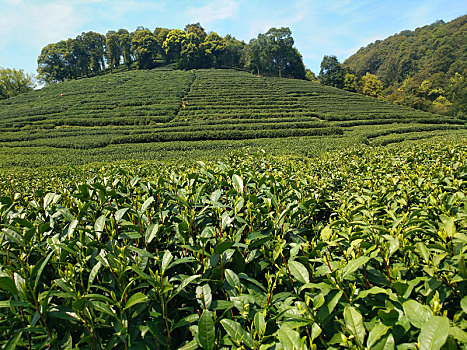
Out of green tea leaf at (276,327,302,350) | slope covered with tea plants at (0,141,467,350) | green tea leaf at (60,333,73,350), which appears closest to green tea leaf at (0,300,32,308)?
slope covered with tea plants at (0,141,467,350)

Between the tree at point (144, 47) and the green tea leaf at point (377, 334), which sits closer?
the green tea leaf at point (377, 334)

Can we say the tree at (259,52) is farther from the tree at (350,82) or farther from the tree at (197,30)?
the tree at (350,82)

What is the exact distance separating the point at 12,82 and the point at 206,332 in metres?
95.6

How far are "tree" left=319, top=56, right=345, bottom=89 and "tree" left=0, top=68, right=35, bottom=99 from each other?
87.8 metres

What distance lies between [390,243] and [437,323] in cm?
43

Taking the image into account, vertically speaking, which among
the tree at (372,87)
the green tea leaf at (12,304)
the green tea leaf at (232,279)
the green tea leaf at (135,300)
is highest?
the tree at (372,87)

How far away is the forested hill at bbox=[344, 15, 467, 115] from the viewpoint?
2119 inches

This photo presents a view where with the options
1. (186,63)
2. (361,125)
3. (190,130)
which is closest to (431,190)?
(190,130)

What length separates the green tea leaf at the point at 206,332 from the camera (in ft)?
3.00

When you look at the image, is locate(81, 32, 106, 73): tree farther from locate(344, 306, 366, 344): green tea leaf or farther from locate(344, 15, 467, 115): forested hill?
locate(344, 306, 366, 344): green tea leaf

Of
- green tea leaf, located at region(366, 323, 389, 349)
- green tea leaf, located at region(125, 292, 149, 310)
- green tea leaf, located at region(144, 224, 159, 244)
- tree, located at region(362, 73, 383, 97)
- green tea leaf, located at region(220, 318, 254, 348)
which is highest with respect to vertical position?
tree, located at region(362, 73, 383, 97)

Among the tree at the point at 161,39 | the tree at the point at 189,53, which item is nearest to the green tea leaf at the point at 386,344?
the tree at the point at 189,53

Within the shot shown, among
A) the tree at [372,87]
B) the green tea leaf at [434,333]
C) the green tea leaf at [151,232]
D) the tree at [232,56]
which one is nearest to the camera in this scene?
the green tea leaf at [434,333]

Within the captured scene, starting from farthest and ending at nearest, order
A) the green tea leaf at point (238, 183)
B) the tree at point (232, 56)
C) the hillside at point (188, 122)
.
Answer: the tree at point (232, 56) → the hillside at point (188, 122) → the green tea leaf at point (238, 183)
